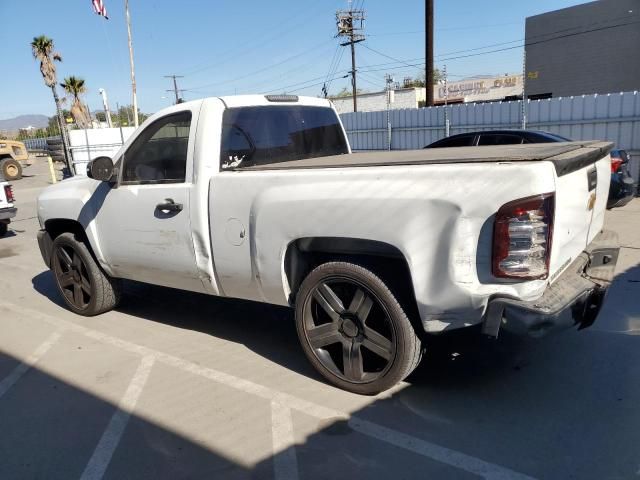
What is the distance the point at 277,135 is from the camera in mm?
4441

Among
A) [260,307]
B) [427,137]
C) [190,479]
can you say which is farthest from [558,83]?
[190,479]

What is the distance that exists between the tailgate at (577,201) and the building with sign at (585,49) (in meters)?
27.1

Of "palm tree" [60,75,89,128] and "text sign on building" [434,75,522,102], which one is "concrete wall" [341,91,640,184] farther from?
"text sign on building" [434,75,522,102]

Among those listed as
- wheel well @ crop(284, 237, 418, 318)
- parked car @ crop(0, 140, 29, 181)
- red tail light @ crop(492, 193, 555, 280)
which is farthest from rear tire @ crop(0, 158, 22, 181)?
red tail light @ crop(492, 193, 555, 280)

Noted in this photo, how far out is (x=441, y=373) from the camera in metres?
3.68

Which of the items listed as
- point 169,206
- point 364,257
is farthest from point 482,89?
point 364,257

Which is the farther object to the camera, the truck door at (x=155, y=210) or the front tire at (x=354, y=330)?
the truck door at (x=155, y=210)

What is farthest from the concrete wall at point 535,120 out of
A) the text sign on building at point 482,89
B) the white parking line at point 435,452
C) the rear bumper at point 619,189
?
the text sign on building at point 482,89

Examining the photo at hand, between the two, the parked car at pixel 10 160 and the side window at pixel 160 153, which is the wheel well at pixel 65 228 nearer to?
the side window at pixel 160 153

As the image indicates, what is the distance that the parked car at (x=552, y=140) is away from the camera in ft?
25.0

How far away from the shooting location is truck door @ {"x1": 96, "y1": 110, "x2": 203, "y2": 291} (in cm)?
402

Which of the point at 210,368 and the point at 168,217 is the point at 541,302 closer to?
the point at 210,368

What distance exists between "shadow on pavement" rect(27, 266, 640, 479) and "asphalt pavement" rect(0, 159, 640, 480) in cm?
1

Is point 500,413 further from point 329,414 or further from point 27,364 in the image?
point 27,364
